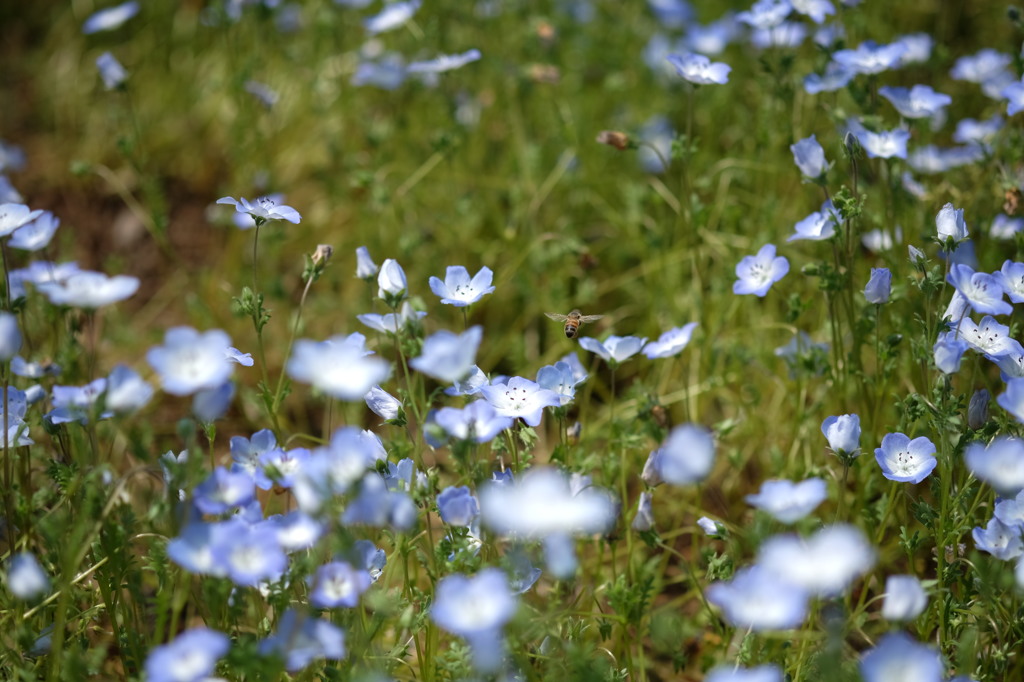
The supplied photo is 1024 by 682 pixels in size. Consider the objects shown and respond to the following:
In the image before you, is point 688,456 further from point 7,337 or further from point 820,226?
point 7,337

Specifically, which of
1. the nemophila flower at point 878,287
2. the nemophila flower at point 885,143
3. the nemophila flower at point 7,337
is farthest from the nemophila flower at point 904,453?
the nemophila flower at point 7,337

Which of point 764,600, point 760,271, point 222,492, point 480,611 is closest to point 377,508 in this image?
point 480,611

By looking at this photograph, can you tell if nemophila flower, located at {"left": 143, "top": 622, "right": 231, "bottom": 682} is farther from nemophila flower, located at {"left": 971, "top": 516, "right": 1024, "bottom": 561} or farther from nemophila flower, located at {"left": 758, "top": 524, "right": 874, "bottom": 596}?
nemophila flower, located at {"left": 971, "top": 516, "right": 1024, "bottom": 561}

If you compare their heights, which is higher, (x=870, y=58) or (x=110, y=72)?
(x=870, y=58)

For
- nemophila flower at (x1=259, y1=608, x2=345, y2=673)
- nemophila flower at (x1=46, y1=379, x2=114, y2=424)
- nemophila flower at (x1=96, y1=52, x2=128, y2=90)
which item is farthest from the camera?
nemophila flower at (x1=96, y1=52, x2=128, y2=90)

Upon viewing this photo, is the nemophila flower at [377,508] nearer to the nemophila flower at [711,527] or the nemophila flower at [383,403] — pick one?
the nemophila flower at [383,403]

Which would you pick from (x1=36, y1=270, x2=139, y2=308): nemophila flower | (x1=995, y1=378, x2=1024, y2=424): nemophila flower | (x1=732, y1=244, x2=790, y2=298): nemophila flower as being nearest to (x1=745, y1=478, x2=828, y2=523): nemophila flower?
(x1=995, y1=378, x2=1024, y2=424): nemophila flower
